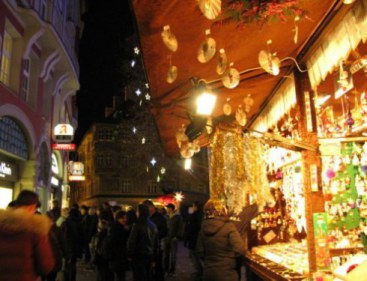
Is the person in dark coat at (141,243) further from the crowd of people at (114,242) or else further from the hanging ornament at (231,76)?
the hanging ornament at (231,76)

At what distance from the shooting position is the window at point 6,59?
45.5 ft

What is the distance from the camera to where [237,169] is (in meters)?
6.55

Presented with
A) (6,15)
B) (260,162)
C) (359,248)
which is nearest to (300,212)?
(260,162)

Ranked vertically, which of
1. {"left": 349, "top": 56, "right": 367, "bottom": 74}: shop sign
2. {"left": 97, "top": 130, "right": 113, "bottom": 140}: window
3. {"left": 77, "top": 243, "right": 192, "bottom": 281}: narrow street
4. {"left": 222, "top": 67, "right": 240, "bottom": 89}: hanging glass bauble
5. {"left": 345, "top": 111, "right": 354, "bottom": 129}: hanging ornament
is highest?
{"left": 97, "top": 130, "right": 113, "bottom": 140}: window

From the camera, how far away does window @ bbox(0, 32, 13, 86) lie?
13875mm

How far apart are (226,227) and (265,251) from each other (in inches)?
94.5

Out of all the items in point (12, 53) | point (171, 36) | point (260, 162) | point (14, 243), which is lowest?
point (14, 243)

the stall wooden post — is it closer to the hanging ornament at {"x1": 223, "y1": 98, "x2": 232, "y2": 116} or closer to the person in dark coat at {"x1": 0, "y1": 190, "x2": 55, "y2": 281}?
the hanging ornament at {"x1": 223, "y1": 98, "x2": 232, "y2": 116}

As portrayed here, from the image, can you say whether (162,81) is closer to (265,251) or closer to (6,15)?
(265,251)

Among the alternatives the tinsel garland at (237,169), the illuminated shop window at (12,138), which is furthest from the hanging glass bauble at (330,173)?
the illuminated shop window at (12,138)

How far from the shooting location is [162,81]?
5.98 meters

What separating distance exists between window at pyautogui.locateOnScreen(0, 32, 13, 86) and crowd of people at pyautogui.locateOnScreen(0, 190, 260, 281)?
18.0 feet

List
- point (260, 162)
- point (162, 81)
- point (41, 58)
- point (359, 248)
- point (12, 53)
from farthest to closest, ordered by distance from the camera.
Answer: point (41, 58) → point (12, 53) → point (260, 162) → point (162, 81) → point (359, 248)

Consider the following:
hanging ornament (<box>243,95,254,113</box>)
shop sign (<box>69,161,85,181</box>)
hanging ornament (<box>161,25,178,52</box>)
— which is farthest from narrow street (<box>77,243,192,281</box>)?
shop sign (<box>69,161,85,181</box>)
